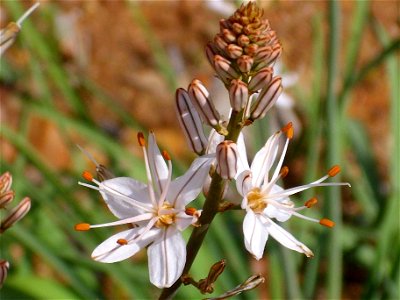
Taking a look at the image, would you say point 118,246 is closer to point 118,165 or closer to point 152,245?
point 152,245

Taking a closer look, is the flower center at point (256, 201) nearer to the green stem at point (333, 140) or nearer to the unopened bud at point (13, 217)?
the unopened bud at point (13, 217)

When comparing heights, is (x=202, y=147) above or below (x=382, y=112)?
above

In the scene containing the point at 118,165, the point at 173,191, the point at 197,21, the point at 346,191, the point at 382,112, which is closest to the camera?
the point at 173,191

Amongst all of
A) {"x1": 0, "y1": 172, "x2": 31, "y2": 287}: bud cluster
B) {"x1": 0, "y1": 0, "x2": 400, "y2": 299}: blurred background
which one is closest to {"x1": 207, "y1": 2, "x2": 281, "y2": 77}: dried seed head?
{"x1": 0, "y1": 172, "x2": 31, "y2": 287}: bud cluster

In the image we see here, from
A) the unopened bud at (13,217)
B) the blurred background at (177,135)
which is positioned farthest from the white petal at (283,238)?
the blurred background at (177,135)

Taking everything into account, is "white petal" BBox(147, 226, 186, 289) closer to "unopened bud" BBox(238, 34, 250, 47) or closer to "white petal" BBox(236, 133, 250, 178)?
"white petal" BBox(236, 133, 250, 178)

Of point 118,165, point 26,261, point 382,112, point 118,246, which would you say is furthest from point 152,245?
point 382,112

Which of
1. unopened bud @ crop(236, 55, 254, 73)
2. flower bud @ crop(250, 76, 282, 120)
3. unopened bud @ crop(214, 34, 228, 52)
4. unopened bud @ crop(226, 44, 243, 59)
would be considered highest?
unopened bud @ crop(214, 34, 228, 52)
